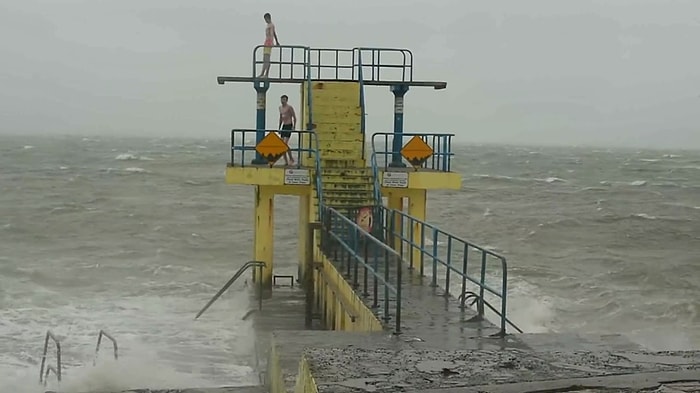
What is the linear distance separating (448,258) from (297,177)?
4697mm

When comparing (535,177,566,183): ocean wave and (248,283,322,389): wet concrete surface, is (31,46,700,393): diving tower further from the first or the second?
(535,177,566,183): ocean wave

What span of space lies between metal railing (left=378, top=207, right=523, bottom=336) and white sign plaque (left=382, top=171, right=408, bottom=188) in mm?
579

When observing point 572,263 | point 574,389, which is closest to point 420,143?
point 574,389

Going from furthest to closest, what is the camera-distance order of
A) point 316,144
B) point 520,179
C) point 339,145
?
point 520,179 < point 339,145 < point 316,144

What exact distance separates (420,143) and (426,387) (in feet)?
32.9

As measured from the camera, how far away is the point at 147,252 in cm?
2527

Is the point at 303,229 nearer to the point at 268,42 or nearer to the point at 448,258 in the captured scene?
the point at 268,42

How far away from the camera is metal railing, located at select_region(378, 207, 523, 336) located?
901 centimetres

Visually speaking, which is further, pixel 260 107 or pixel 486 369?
pixel 260 107

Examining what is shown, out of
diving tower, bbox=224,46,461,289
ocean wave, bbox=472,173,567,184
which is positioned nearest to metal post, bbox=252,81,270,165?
diving tower, bbox=224,46,461,289

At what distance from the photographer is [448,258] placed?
11.1 metres

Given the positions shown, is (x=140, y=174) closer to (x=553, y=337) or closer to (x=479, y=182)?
(x=479, y=182)

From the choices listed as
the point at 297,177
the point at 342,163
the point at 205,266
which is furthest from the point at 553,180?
the point at 297,177

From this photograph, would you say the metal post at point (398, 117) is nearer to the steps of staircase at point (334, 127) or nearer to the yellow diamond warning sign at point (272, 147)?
the steps of staircase at point (334, 127)
